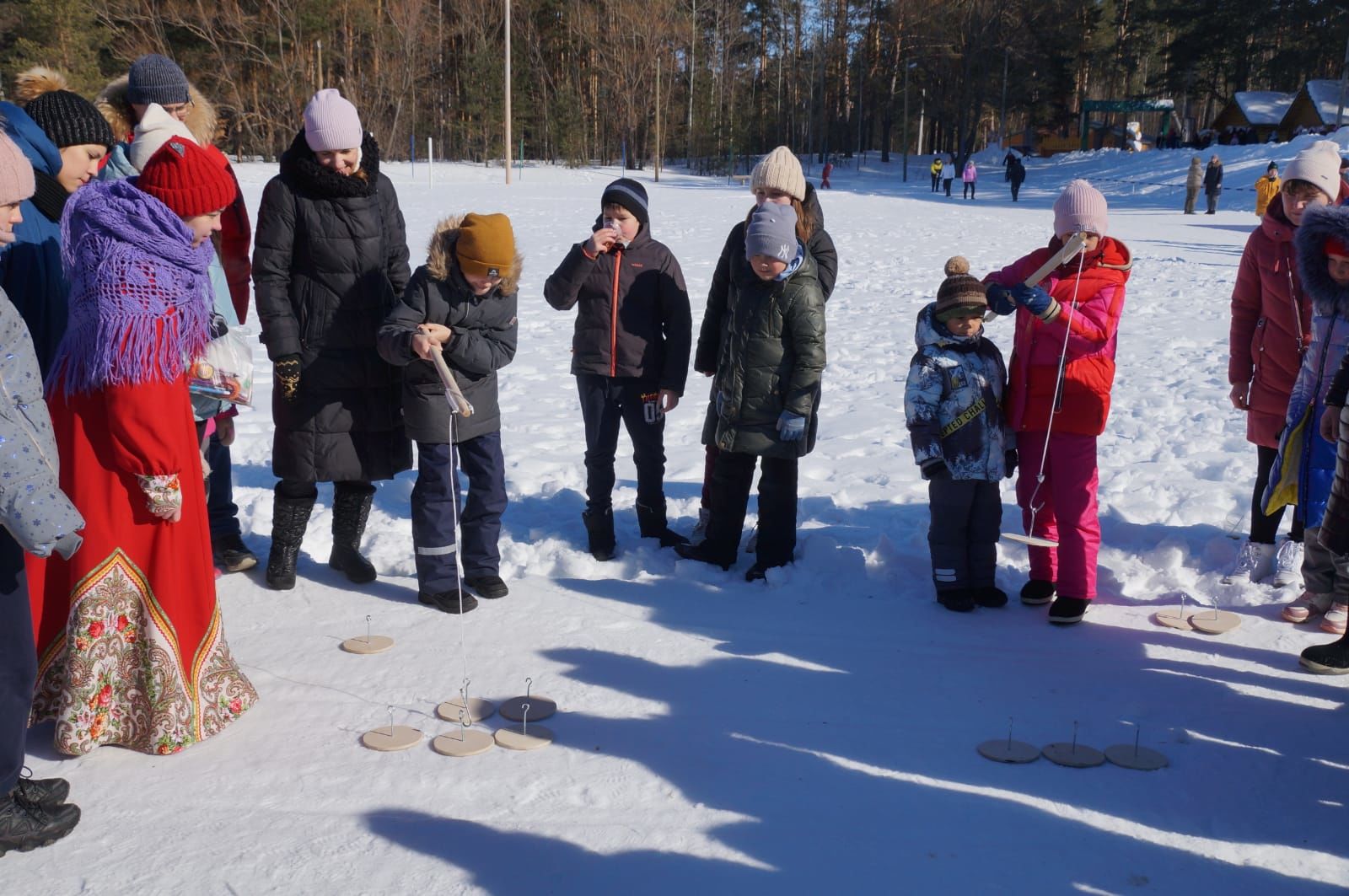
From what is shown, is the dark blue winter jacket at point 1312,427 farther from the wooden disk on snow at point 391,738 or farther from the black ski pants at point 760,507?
the wooden disk on snow at point 391,738

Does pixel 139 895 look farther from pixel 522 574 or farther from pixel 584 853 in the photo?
pixel 522 574

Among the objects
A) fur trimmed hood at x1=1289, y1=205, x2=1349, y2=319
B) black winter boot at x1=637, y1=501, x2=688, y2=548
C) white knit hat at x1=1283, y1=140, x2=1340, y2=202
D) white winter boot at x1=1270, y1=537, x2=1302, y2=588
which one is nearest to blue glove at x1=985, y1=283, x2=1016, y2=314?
fur trimmed hood at x1=1289, y1=205, x2=1349, y2=319

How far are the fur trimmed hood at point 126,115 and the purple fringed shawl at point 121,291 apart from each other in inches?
71.5

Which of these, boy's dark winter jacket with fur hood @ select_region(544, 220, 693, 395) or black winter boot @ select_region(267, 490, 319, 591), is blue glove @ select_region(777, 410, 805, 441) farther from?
black winter boot @ select_region(267, 490, 319, 591)

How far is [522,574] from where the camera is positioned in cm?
532

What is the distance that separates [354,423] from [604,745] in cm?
200

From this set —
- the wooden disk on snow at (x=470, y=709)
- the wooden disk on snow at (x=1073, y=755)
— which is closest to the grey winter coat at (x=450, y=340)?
the wooden disk on snow at (x=470, y=709)

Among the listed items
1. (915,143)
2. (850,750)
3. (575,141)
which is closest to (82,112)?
(850,750)

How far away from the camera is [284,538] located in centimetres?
496

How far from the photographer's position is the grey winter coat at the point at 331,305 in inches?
180

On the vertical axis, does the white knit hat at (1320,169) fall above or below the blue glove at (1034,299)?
above

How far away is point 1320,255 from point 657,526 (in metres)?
3.19

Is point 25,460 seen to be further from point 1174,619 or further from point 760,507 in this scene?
point 1174,619

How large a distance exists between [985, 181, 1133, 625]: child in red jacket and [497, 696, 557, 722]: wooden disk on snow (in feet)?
7.27
